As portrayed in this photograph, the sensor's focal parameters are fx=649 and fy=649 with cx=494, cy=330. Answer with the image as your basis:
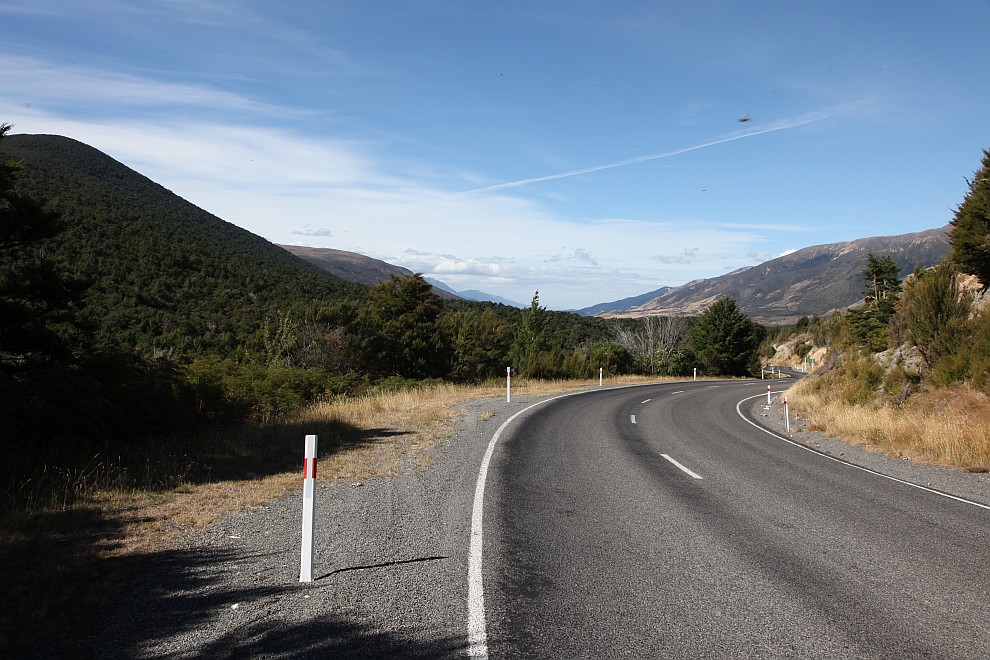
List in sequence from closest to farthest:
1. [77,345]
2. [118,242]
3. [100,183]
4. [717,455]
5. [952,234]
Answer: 1. [77,345]
2. [717,455]
3. [952,234]
4. [118,242]
5. [100,183]

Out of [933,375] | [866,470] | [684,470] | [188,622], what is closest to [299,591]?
[188,622]

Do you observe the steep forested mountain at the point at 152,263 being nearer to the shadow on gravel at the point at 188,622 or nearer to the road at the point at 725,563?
the shadow on gravel at the point at 188,622

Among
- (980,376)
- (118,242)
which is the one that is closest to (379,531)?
(980,376)

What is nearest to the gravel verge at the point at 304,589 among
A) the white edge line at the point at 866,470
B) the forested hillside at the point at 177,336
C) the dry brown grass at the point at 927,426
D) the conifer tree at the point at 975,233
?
the forested hillside at the point at 177,336

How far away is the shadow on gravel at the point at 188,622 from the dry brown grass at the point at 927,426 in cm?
1070

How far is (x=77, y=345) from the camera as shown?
11289 millimetres

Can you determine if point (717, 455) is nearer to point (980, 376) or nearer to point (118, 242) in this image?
point (980, 376)

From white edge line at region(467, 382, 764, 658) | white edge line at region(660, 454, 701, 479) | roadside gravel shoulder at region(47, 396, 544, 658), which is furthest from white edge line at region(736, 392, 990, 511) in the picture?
roadside gravel shoulder at region(47, 396, 544, 658)

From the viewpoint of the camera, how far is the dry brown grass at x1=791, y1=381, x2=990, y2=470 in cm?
1118

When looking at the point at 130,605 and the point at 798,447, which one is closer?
the point at 130,605

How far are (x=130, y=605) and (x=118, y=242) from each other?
48863 mm

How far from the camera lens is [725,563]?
543cm

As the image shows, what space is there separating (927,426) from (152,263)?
45.6 m

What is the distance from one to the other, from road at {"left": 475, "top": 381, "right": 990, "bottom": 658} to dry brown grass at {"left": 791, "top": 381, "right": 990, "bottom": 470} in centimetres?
243
